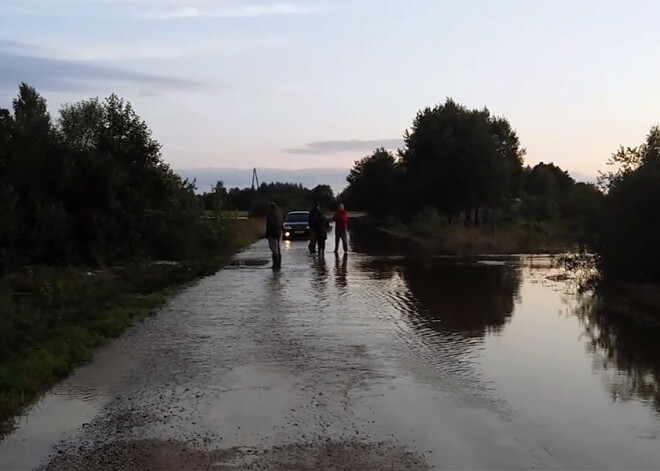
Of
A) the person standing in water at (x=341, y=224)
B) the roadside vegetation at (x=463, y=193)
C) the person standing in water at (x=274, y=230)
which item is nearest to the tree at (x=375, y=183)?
the roadside vegetation at (x=463, y=193)

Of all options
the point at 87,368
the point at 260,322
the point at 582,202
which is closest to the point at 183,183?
the point at 582,202

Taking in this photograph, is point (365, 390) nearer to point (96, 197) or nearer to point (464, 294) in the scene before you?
point (464, 294)

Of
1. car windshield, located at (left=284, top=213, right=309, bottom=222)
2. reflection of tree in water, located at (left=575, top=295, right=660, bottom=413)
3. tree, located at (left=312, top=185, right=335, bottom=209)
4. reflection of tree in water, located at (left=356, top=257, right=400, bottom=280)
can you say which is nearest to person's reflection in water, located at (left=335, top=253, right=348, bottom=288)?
reflection of tree in water, located at (left=356, top=257, right=400, bottom=280)

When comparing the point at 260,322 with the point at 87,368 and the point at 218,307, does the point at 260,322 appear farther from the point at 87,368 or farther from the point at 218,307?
the point at 87,368

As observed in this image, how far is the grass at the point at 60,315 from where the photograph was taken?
909 centimetres

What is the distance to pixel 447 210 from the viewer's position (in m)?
45.7

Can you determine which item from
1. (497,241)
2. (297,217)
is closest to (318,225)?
(497,241)

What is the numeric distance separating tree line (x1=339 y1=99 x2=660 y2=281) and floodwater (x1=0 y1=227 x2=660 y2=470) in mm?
3180

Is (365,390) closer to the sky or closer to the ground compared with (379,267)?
closer to the ground

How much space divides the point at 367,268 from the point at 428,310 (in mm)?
8921

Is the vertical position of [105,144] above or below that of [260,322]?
above

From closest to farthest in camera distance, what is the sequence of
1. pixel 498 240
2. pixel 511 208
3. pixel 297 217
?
1. pixel 498 240
2. pixel 297 217
3. pixel 511 208

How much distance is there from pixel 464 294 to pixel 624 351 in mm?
6485

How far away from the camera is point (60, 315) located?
505 inches
